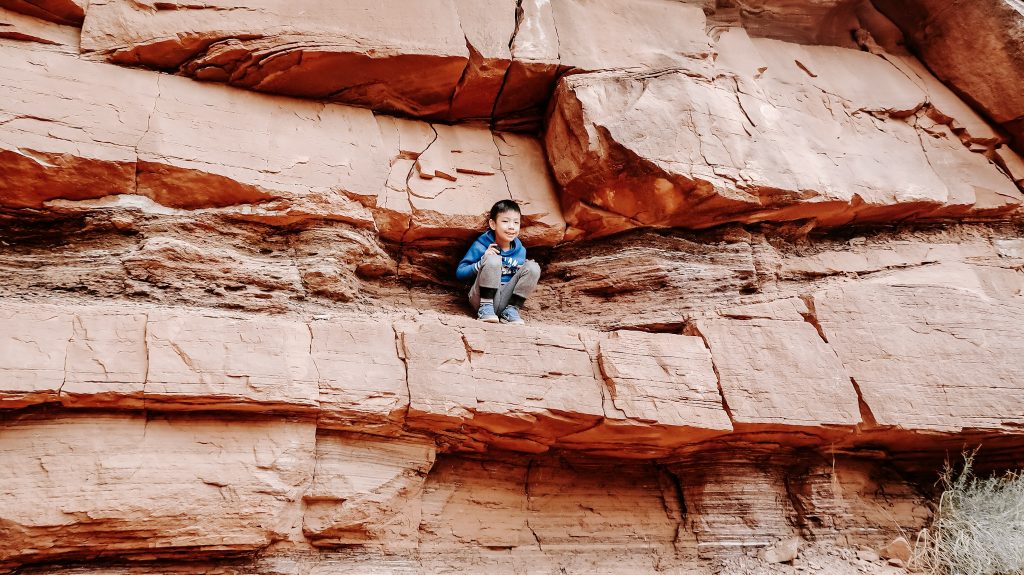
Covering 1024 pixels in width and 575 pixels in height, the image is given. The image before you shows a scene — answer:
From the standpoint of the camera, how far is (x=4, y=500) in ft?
10.8

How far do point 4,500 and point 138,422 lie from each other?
2.07 feet

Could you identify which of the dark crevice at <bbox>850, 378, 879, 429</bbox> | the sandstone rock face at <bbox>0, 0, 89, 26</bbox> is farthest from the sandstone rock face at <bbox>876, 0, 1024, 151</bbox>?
the sandstone rock face at <bbox>0, 0, 89, 26</bbox>

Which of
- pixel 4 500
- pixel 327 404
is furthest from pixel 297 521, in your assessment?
pixel 4 500

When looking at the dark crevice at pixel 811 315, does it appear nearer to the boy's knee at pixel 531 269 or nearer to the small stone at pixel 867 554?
the small stone at pixel 867 554

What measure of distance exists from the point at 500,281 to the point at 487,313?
288mm

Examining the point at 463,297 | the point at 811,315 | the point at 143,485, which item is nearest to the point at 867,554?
the point at 811,315

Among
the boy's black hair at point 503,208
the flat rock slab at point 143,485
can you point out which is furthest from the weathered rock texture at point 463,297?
the boy's black hair at point 503,208

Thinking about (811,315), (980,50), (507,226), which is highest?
(980,50)

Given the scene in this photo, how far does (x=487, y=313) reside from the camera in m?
4.82

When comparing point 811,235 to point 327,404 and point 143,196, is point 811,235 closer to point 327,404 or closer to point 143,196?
point 327,404

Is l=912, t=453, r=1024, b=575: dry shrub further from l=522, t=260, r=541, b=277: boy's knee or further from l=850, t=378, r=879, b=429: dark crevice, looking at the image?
l=522, t=260, r=541, b=277: boy's knee

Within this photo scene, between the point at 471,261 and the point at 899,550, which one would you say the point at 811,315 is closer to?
the point at 899,550

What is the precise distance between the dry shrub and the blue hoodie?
10.8 feet

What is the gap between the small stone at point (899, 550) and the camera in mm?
4695
